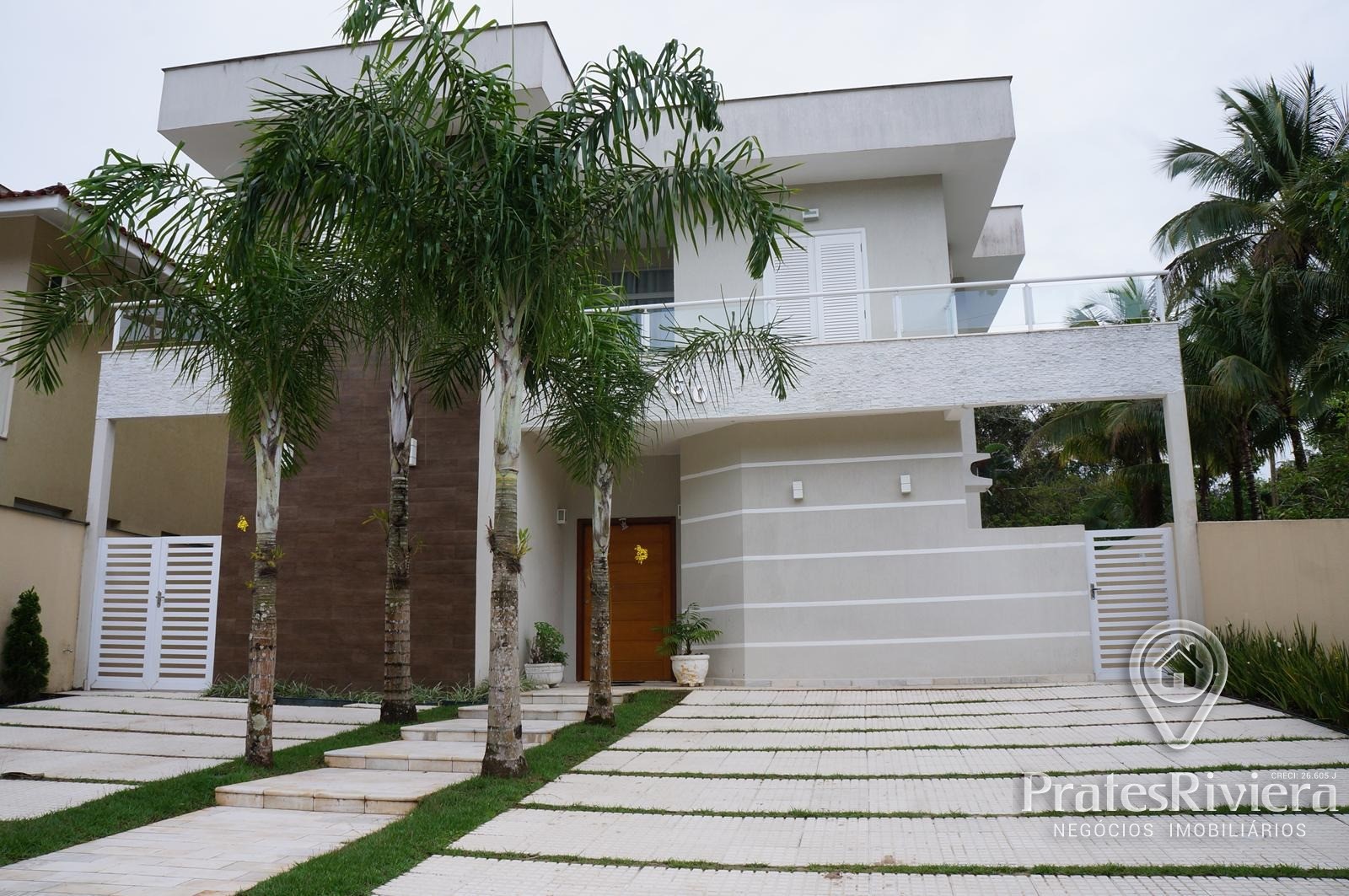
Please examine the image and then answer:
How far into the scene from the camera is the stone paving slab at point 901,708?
9625mm

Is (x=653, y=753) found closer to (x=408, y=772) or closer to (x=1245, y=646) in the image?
(x=408, y=772)

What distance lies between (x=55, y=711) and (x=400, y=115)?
8598mm

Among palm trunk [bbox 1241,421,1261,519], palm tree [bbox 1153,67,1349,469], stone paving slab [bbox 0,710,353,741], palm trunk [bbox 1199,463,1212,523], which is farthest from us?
palm trunk [bbox 1199,463,1212,523]

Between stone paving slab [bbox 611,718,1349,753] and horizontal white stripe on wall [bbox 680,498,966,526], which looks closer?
stone paving slab [bbox 611,718,1349,753]

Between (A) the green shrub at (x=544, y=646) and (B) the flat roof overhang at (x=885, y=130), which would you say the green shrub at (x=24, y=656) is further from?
(B) the flat roof overhang at (x=885, y=130)

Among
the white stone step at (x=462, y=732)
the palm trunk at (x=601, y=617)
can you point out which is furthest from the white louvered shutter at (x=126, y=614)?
the palm trunk at (x=601, y=617)

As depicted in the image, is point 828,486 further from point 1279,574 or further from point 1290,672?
point 1290,672

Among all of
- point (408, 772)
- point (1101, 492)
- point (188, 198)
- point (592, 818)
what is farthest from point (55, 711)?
point (1101, 492)

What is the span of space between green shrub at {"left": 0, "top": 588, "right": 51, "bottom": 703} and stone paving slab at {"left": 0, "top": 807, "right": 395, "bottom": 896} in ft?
24.1

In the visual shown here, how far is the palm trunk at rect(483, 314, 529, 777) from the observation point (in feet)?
21.6

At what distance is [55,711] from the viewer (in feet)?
35.5

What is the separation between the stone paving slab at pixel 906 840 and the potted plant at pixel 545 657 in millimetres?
6922

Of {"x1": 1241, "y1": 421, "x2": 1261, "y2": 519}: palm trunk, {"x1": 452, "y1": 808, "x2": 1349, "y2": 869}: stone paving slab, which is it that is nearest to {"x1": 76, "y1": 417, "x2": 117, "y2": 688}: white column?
{"x1": 452, "y1": 808, "x2": 1349, "y2": 869}: stone paving slab

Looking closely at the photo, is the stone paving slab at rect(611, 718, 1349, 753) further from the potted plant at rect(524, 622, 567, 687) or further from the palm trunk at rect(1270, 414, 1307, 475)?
the palm trunk at rect(1270, 414, 1307, 475)
